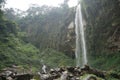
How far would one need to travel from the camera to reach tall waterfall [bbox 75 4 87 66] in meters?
28.3

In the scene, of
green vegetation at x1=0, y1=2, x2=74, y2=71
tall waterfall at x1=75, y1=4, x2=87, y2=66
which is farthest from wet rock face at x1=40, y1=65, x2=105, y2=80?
tall waterfall at x1=75, y1=4, x2=87, y2=66

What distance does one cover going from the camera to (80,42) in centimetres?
3066

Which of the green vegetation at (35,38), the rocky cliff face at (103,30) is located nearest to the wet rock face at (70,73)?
the green vegetation at (35,38)

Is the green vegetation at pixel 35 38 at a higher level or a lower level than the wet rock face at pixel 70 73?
higher

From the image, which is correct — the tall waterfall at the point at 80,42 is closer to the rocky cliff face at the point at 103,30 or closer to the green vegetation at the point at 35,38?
the rocky cliff face at the point at 103,30

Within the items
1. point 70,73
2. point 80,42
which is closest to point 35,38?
point 80,42

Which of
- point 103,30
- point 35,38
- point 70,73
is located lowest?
point 70,73

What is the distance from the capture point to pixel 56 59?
3206cm

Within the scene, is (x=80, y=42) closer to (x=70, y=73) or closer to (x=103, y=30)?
(x=103, y=30)

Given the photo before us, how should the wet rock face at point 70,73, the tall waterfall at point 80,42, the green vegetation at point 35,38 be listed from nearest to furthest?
the wet rock face at point 70,73, the green vegetation at point 35,38, the tall waterfall at point 80,42

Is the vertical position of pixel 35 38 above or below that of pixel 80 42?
above

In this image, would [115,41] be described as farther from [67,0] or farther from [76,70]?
[67,0]

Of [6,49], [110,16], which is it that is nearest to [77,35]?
[110,16]

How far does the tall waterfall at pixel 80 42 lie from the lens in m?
28.3
